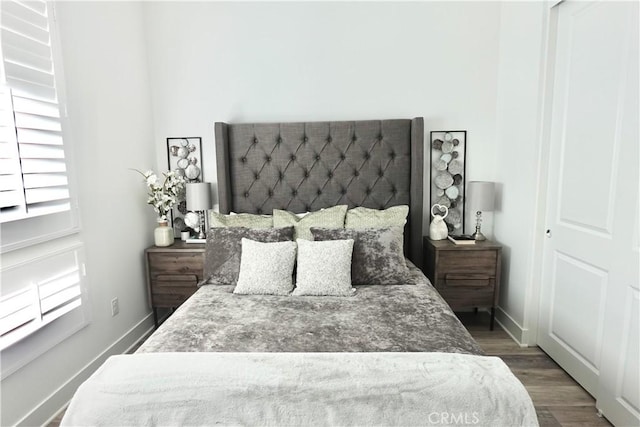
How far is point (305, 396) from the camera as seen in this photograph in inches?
46.8

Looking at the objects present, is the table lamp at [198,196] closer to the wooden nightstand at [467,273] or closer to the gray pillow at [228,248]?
the gray pillow at [228,248]

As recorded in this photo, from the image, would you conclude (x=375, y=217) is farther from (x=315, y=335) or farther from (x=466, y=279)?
(x=315, y=335)

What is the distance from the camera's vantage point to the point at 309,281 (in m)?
2.14

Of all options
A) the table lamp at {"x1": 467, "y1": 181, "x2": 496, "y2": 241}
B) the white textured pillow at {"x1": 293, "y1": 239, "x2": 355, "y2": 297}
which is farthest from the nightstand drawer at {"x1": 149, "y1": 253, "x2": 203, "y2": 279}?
the table lamp at {"x1": 467, "y1": 181, "x2": 496, "y2": 241}

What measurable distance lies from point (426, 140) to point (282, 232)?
143 cm

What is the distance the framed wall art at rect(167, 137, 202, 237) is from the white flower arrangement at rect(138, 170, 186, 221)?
0.13 metres

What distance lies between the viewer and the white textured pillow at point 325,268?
6.97ft

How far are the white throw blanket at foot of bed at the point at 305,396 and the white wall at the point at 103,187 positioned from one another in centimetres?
95

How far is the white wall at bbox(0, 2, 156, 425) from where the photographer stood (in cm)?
197

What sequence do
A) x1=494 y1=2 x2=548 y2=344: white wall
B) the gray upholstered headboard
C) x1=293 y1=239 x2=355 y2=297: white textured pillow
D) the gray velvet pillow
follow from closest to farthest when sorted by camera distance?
x1=293 y1=239 x2=355 y2=297: white textured pillow
the gray velvet pillow
x1=494 y1=2 x2=548 y2=344: white wall
the gray upholstered headboard

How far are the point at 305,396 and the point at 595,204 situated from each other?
1860 millimetres

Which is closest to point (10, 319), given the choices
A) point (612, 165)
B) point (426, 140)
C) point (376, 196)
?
point (376, 196)

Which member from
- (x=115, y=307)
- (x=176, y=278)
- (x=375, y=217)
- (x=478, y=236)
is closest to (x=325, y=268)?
(x=375, y=217)

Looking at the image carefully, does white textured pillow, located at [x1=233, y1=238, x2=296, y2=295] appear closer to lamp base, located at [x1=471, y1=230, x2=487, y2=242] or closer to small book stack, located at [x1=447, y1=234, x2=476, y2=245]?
small book stack, located at [x1=447, y1=234, x2=476, y2=245]
